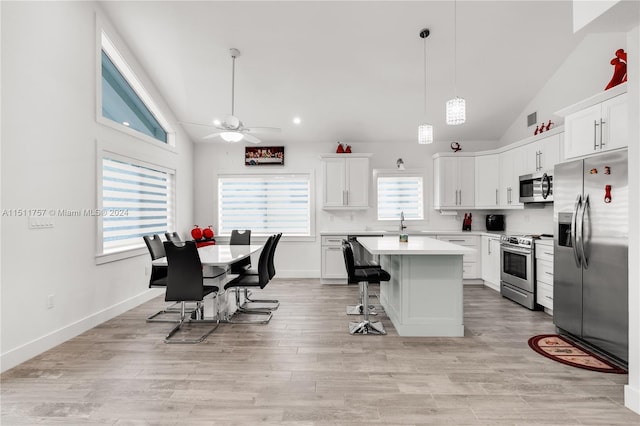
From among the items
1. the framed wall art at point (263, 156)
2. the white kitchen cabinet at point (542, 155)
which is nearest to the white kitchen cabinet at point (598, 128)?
the white kitchen cabinet at point (542, 155)

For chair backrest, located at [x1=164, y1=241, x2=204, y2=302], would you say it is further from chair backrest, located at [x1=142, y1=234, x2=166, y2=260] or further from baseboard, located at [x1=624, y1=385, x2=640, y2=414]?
baseboard, located at [x1=624, y1=385, x2=640, y2=414]

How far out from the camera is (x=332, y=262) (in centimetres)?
A: 557

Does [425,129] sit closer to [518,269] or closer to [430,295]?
[430,295]

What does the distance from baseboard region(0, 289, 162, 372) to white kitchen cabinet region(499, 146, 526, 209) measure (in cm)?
559

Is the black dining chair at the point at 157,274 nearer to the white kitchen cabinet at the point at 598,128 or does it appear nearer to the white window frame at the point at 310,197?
the white window frame at the point at 310,197

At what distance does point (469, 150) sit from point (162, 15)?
17.2ft

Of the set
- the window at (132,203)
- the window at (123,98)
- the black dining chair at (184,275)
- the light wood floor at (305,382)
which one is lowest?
the light wood floor at (305,382)

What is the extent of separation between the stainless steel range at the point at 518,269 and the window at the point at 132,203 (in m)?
5.15

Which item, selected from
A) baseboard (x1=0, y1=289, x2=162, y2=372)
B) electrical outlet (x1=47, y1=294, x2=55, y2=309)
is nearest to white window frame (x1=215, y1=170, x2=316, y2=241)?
baseboard (x1=0, y1=289, x2=162, y2=372)

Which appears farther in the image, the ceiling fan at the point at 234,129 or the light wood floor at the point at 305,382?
the ceiling fan at the point at 234,129

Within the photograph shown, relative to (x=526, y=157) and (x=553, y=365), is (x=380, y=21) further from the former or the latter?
(x=553, y=365)

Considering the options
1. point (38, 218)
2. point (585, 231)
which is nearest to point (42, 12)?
point (38, 218)

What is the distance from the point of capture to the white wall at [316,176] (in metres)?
6.09

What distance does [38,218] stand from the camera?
2881mm
